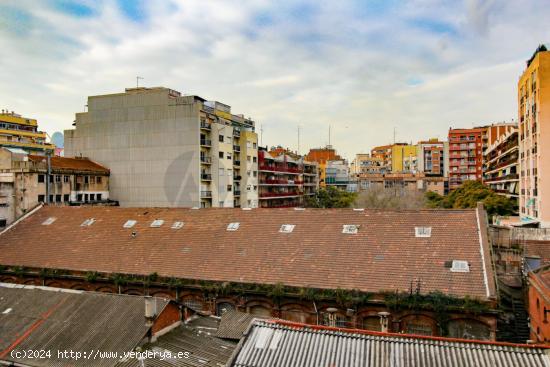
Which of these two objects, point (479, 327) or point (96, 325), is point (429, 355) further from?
point (96, 325)

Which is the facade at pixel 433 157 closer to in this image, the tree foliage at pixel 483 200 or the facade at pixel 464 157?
the facade at pixel 464 157

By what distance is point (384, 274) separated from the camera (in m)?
23.2

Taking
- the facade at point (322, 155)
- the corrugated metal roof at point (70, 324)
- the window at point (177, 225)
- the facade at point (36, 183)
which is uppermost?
the facade at point (322, 155)

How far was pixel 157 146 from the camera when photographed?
54719 mm

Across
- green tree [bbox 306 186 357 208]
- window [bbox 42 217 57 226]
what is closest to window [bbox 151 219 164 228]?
window [bbox 42 217 57 226]

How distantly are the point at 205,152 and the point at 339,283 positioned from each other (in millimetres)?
36281

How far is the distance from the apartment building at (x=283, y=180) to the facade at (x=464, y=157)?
33.4 metres

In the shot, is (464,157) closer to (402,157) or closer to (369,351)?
(402,157)

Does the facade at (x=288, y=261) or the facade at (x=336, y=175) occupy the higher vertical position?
the facade at (x=336, y=175)

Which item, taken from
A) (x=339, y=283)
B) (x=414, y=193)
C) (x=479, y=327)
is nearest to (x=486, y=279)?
(x=479, y=327)

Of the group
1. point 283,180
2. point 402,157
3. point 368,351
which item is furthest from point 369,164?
point 368,351

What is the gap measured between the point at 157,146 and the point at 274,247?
32635 mm

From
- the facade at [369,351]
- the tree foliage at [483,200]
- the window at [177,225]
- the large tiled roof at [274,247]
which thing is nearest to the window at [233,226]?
the large tiled roof at [274,247]

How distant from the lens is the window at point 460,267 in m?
22.3
